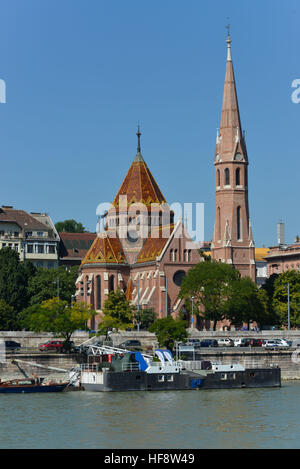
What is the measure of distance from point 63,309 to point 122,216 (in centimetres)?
5190

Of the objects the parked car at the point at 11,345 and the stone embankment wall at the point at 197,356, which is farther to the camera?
the parked car at the point at 11,345

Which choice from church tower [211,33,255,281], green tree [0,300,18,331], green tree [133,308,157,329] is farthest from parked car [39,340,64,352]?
church tower [211,33,255,281]

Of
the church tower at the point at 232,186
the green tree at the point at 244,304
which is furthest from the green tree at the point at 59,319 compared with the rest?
the church tower at the point at 232,186

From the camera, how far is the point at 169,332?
113m

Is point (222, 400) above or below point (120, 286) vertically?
below

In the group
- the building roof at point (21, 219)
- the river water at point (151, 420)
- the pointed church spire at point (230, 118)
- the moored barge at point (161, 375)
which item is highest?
the pointed church spire at point (230, 118)

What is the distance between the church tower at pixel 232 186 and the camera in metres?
154

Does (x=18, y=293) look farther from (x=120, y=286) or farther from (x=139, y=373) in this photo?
(x=139, y=373)

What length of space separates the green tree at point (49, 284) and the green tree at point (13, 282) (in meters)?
1.52

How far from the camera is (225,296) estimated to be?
13588 cm

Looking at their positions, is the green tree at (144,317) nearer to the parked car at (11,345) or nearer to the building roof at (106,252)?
the building roof at (106,252)
